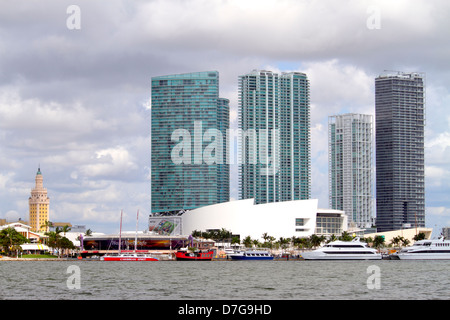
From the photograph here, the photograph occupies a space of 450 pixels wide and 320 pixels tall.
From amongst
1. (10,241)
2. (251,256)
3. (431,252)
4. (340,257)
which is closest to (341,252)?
(340,257)

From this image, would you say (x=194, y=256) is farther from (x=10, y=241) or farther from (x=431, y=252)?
(x=431, y=252)

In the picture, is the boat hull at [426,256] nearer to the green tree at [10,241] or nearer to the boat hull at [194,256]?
the boat hull at [194,256]

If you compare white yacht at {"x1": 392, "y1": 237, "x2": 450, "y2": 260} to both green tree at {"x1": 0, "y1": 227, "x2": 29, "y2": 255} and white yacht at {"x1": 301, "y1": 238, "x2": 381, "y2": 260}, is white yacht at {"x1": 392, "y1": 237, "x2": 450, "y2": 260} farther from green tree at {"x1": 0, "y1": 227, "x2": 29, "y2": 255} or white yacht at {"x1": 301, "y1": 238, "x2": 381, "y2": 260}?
green tree at {"x1": 0, "y1": 227, "x2": 29, "y2": 255}

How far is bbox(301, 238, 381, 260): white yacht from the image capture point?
174m

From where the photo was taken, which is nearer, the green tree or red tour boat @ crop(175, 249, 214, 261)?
red tour boat @ crop(175, 249, 214, 261)

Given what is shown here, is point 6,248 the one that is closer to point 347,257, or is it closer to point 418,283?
point 347,257

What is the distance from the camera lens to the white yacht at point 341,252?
17388cm

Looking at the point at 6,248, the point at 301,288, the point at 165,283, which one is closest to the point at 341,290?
the point at 301,288

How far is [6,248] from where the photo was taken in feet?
629

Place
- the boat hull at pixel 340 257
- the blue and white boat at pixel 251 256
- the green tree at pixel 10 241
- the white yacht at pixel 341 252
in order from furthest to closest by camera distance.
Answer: the green tree at pixel 10 241 → the blue and white boat at pixel 251 256 → the white yacht at pixel 341 252 → the boat hull at pixel 340 257

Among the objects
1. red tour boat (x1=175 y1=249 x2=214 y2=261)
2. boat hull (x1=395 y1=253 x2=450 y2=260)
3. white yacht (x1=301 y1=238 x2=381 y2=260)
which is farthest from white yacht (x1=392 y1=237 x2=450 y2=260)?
red tour boat (x1=175 y1=249 x2=214 y2=261)

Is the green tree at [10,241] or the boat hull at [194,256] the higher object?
the green tree at [10,241]

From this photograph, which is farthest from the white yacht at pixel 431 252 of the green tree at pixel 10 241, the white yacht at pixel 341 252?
the green tree at pixel 10 241
